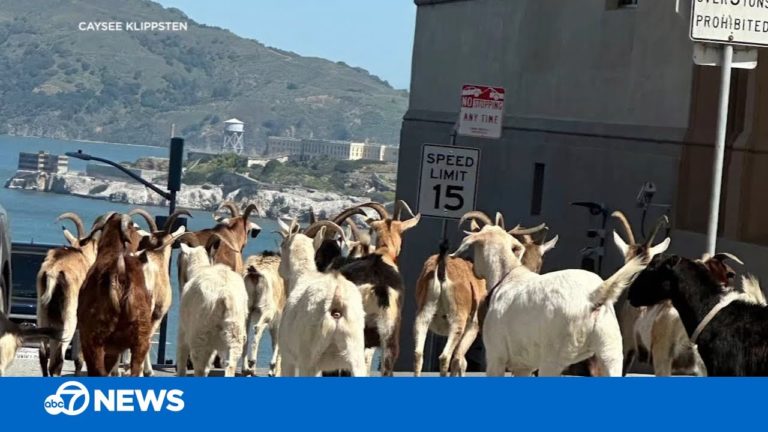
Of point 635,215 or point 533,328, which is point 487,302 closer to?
point 533,328

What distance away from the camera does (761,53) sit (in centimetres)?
2434

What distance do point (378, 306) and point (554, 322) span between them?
340cm

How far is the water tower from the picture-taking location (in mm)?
175125

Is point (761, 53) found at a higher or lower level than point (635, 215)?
higher

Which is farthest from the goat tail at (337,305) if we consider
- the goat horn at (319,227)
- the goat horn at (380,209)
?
the goat horn at (380,209)

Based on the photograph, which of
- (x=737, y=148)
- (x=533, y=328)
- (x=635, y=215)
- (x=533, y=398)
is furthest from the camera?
(x=635, y=215)

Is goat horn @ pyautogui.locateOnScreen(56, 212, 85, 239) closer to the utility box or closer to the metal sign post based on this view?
the metal sign post

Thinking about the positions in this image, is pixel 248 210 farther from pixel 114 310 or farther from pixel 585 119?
pixel 585 119

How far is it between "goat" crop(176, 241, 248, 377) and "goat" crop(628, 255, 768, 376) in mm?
4880

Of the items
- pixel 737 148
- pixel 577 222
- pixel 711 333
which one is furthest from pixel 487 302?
pixel 577 222

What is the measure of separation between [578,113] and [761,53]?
6270mm

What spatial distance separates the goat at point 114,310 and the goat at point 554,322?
301cm

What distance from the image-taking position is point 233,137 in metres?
177

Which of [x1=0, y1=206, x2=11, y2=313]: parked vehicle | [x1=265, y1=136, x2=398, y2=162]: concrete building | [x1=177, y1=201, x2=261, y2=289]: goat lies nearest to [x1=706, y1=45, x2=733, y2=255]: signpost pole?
[x1=0, y1=206, x2=11, y2=313]: parked vehicle
